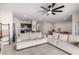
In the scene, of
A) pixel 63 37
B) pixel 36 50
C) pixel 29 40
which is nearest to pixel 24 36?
pixel 29 40

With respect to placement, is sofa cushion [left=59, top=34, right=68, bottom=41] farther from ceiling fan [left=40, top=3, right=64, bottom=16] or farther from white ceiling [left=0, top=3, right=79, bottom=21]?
ceiling fan [left=40, top=3, right=64, bottom=16]

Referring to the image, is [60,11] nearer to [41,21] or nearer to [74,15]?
[74,15]

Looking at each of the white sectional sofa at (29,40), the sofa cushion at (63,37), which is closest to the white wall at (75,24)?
the sofa cushion at (63,37)

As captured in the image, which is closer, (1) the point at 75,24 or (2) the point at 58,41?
(1) the point at 75,24

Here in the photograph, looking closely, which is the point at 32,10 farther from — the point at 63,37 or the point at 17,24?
the point at 63,37

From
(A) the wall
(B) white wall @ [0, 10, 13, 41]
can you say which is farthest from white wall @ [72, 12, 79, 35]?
(B) white wall @ [0, 10, 13, 41]

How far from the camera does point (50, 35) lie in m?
1.75

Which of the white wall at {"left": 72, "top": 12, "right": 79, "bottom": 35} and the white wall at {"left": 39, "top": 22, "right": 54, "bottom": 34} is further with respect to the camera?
the white wall at {"left": 39, "top": 22, "right": 54, "bottom": 34}

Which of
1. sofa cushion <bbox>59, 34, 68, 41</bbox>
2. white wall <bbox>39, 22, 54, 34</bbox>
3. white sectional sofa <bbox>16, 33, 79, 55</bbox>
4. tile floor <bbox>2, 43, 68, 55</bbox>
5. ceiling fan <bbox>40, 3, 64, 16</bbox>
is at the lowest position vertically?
tile floor <bbox>2, 43, 68, 55</bbox>

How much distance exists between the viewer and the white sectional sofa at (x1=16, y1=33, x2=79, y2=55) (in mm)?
1647

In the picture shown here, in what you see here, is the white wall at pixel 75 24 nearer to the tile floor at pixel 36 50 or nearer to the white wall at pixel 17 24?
the tile floor at pixel 36 50

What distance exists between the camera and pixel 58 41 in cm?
176
